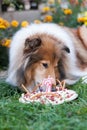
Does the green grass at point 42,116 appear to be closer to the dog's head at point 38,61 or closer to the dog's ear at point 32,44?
the dog's head at point 38,61

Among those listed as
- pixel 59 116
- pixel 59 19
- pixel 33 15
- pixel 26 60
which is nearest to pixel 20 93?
pixel 26 60

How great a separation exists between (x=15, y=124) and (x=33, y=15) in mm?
7120

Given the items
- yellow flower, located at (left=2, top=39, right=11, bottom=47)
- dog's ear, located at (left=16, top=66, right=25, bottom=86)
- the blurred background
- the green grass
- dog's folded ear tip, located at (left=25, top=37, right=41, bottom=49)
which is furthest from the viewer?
the blurred background

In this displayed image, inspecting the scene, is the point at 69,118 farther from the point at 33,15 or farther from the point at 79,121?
the point at 33,15

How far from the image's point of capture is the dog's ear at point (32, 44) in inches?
176

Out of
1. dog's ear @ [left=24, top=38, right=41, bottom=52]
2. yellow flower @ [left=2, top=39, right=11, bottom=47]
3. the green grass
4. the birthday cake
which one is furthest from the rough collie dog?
yellow flower @ [left=2, top=39, right=11, bottom=47]

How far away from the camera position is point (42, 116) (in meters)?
3.74

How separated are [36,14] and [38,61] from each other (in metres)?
6.10

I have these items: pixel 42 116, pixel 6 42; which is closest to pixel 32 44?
pixel 42 116

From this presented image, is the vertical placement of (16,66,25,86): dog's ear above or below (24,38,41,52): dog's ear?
below

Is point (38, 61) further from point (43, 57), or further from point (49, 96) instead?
point (49, 96)

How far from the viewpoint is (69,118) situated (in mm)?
3648

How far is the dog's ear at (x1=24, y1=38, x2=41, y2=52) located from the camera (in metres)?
4.47

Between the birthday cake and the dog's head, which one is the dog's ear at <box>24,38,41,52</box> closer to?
the dog's head
